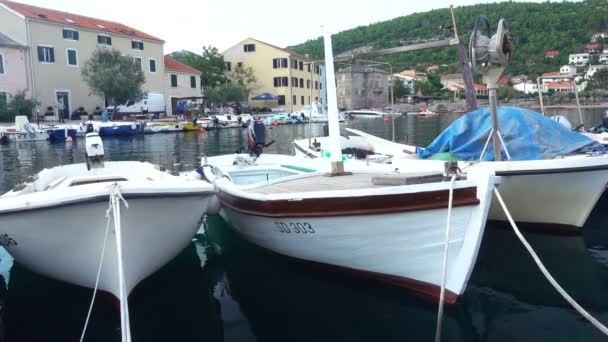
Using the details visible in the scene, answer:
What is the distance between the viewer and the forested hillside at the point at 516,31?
10800cm

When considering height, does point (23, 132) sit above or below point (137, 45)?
below

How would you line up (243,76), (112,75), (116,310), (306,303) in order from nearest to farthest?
(116,310)
(306,303)
(112,75)
(243,76)

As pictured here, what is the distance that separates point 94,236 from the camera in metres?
5.14

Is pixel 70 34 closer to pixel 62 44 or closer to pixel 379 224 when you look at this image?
pixel 62 44

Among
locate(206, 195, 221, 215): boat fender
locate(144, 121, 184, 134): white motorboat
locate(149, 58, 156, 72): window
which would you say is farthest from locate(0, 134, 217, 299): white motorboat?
locate(149, 58, 156, 72): window

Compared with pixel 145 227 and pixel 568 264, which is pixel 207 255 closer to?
pixel 145 227

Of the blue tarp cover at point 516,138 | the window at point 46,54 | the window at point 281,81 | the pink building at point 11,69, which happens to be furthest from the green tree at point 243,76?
the blue tarp cover at point 516,138

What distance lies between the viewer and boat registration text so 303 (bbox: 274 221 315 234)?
19.1ft

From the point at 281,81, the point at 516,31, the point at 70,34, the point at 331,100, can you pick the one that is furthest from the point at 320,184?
the point at 516,31

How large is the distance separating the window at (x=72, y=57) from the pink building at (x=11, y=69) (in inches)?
152

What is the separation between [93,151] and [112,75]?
110 ft

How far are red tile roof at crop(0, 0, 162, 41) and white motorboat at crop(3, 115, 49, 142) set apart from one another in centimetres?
1147

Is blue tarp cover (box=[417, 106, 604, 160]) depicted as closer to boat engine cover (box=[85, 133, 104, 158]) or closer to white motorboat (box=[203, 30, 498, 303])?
white motorboat (box=[203, 30, 498, 303])

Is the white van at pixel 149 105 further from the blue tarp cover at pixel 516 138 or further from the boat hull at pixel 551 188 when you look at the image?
the boat hull at pixel 551 188
